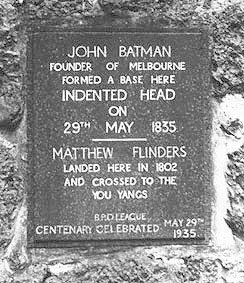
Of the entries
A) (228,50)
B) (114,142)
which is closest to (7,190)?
(114,142)

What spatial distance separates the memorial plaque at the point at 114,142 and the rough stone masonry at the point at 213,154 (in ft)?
0.12

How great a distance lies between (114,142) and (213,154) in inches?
12.7

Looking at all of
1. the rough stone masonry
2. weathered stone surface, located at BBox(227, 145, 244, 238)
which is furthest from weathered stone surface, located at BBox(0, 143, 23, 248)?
weathered stone surface, located at BBox(227, 145, 244, 238)

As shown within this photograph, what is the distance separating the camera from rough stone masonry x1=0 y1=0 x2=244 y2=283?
247cm

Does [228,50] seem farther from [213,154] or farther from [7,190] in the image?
[7,190]

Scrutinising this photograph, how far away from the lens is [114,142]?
2.50m

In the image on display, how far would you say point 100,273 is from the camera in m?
2.46

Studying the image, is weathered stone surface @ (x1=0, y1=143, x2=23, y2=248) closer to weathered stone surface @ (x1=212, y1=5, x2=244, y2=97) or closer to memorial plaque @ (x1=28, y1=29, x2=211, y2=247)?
memorial plaque @ (x1=28, y1=29, x2=211, y2=247)

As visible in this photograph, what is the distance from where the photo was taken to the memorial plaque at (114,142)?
249cm

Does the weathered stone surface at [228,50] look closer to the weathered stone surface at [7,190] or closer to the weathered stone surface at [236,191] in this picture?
the weathered stone surface at [236,191]

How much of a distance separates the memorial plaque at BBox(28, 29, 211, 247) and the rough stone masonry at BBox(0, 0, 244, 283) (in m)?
0.04

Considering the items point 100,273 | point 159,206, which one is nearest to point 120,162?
point 159,206

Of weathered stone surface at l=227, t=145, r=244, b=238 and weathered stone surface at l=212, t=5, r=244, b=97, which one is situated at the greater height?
weathered stone surface at l=212, t=5, r=244, b=97

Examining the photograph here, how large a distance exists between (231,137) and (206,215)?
26 centimetres
